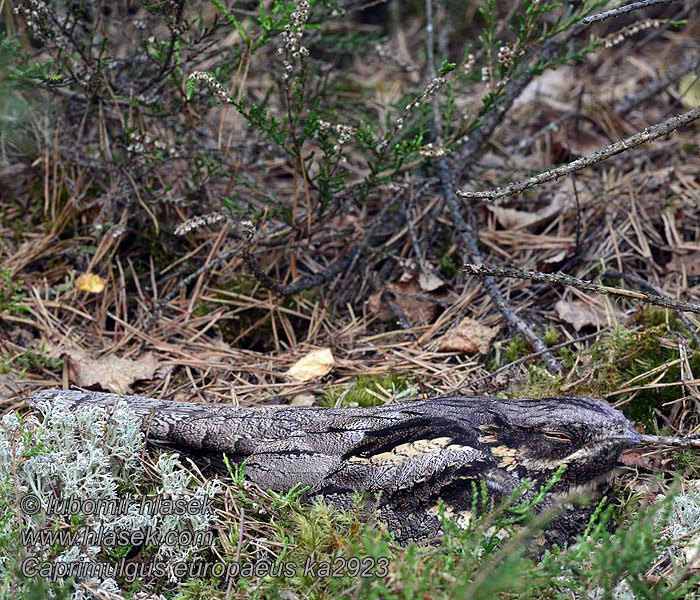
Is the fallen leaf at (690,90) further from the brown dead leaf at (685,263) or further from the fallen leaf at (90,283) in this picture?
the fallen leaf at (90,283)

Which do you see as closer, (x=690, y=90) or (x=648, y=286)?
(x=648, y=286)

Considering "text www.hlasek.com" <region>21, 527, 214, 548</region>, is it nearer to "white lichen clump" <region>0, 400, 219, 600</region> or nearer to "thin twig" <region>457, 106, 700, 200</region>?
"white lichen clump" <region>0, 400, 219, 600</region>

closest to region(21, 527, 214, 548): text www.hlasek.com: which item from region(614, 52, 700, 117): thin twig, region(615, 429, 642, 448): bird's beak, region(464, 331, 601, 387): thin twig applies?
region(464, 331, 601, 387): thin twig

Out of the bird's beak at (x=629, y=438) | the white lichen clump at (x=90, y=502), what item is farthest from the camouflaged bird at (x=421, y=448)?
the white lichen clump at (x=90, y=502)

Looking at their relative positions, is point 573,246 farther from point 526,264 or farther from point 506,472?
point 506,472

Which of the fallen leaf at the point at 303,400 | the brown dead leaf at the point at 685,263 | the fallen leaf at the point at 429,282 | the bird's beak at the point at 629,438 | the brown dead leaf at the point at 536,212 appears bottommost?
the fallen leaf at the point at 303,400

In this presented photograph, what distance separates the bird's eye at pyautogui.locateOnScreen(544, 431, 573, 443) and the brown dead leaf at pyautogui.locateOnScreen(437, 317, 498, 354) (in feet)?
3.29

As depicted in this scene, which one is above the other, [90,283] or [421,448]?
[90,283]

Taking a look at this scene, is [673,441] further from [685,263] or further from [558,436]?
[685,263]

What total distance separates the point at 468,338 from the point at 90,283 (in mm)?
2083

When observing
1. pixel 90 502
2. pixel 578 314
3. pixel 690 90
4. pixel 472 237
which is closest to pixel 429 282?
pixel 472 237

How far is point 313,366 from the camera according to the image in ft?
10.6

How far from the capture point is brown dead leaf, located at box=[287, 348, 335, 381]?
3.19 meters

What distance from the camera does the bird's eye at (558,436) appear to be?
2240 mm
